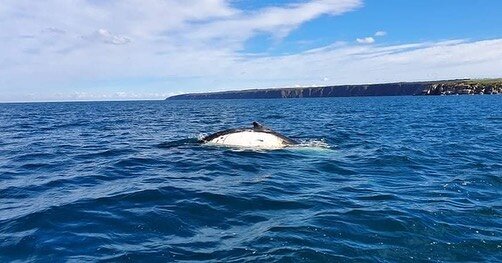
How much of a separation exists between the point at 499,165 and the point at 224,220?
13737mm

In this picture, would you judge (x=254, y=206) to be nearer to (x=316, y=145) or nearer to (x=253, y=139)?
(x=253, y=139)

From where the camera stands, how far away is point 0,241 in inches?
395

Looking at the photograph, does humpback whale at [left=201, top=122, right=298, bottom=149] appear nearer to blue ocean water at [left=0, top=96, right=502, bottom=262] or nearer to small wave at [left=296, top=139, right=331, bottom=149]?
small wave at [left=296, top=139, right=331, bottom=149]

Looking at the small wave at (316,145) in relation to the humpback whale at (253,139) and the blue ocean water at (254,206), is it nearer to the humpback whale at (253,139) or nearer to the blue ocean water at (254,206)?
the humpback whale at (253,139)

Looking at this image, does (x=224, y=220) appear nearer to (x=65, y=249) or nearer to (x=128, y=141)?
(x=65, y=249)

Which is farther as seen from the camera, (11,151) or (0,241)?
(11,151)

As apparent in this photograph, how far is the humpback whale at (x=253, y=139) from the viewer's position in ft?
80.7

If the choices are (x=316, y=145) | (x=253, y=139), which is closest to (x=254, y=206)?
(x=253, y=139)

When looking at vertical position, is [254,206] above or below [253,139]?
below

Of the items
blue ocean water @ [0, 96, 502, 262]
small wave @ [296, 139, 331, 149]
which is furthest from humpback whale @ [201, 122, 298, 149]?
blue ocean water @ [0, 96, 502, 262]

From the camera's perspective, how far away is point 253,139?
24.7 metres

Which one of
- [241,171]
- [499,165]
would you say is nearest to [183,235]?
[241,171]

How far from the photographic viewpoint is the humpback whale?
24594 millimetres

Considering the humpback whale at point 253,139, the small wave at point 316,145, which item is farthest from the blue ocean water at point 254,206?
the small wave at point 316,145
